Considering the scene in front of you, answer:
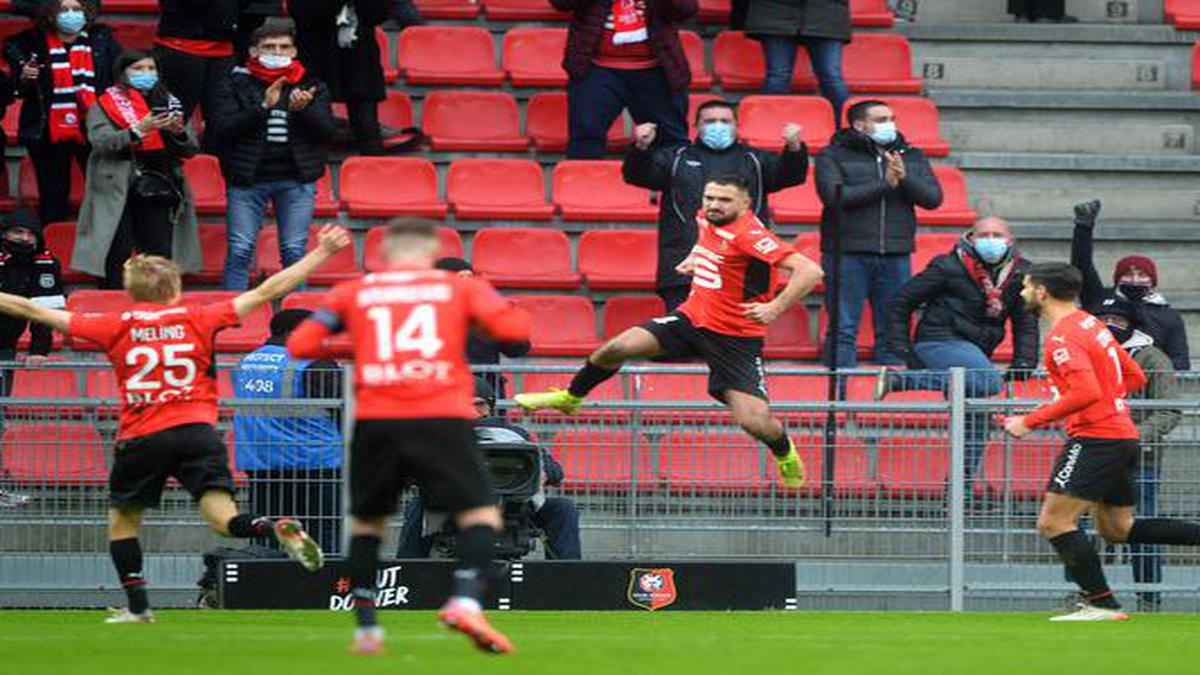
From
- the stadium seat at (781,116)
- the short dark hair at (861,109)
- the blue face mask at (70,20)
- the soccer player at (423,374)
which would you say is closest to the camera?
the soccer player at (423,374)

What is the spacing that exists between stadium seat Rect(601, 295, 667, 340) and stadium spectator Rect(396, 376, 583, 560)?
132 inches

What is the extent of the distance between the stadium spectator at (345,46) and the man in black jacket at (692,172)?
2350 millimetres

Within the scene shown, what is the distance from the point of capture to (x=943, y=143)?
2059cm

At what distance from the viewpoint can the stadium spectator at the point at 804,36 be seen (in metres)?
20.1

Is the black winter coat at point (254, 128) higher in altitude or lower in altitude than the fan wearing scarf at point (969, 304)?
higher

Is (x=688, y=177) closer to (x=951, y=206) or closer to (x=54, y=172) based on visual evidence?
(x=951, y=206)

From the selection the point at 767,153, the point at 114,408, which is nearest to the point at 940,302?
the point at 767,153

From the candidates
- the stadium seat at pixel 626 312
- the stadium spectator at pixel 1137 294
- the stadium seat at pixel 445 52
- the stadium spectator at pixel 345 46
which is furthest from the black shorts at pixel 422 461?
the stadium seat at pixel 445 52

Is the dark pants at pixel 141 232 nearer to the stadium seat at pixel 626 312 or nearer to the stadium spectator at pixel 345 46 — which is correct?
the stadium spectator at pixel 345 46

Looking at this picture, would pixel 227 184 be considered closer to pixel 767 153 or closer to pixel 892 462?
pixel 767 153

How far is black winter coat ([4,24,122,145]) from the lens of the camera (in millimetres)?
18859

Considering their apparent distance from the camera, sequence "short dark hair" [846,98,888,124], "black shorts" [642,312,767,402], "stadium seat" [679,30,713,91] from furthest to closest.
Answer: "stadium seat" [679,30,713,91] < "short dark hair" [846,98,888,124] < "black shorts" [642,312,767,402]

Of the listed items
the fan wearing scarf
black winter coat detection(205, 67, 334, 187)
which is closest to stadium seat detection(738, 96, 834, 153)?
the fan wearing scarf

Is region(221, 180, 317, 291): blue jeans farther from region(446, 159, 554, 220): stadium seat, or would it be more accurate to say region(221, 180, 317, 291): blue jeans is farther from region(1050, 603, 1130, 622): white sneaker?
region(1050, 603, 1130, 622): white sneaker
